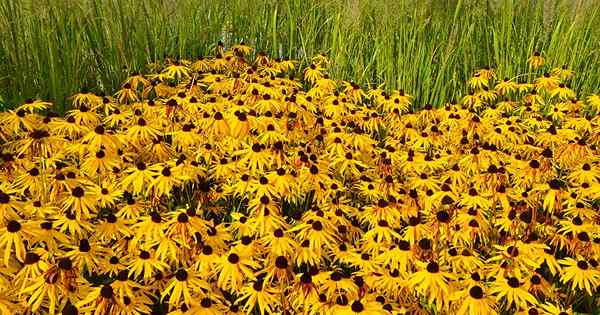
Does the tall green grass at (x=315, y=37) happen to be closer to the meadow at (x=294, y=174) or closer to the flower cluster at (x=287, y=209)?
the meadow at (x=294, y=174)

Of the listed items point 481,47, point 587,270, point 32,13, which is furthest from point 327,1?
point 587,270

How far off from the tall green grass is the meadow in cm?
3

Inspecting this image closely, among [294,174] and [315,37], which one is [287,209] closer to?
[294,174]

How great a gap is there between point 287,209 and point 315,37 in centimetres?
334

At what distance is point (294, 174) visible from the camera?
3557 mm

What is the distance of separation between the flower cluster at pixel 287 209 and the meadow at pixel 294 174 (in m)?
0.02

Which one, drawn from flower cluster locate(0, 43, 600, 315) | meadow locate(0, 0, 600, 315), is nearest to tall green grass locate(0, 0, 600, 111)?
meadow locate(0, 0, 600, 315)

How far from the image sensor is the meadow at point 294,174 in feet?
9.10

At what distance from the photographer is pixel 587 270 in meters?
3.07

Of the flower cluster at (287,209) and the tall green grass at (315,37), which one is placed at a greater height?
the tall green grass at (315,37)

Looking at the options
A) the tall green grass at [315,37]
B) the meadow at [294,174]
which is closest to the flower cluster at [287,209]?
the meadow at [294,174]

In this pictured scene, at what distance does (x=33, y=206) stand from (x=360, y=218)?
175 centimetres

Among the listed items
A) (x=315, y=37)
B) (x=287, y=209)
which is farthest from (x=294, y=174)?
(x=315, y=37)

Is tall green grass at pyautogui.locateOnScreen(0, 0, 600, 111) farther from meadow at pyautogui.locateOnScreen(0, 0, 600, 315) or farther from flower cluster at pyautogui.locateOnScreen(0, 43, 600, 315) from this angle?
flower cluster at pyautogui.locateOnScreen(0, 43, 600, 315)
